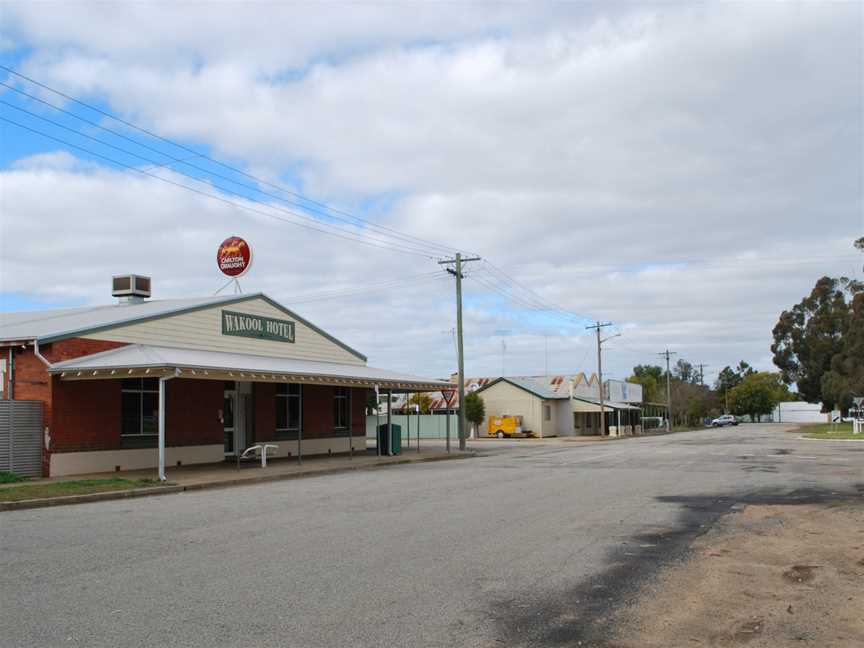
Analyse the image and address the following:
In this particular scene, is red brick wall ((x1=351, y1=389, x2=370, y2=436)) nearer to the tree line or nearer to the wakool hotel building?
the wakool hotel building

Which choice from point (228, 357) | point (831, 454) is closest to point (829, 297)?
point (831, 454)

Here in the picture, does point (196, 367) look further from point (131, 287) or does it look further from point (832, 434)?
point (832, 434)

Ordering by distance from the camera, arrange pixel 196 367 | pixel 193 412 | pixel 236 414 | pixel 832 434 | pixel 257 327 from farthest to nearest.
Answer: pixel 832 434
pixel 257 327
pixel 236 414
pixel 193 412
pixel 196 367

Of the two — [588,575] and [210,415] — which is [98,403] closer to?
[210,415]

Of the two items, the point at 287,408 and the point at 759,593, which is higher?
the point at 287,408

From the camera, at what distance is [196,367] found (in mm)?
20547

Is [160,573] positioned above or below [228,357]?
below

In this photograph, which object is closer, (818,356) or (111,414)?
(111,414)

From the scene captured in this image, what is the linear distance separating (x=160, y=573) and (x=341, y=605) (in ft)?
8.26

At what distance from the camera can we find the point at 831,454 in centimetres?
3066

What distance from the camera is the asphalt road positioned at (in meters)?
6.59

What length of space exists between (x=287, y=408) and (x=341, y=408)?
3.91 metres

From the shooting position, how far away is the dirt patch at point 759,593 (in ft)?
21.2

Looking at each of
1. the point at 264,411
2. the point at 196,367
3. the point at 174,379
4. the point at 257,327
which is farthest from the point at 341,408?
the point at 196,367
